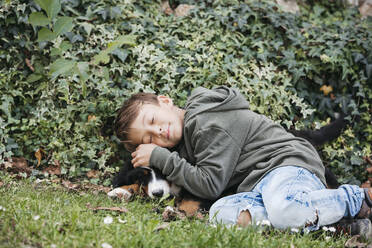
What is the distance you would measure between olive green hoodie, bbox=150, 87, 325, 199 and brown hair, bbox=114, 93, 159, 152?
339mm

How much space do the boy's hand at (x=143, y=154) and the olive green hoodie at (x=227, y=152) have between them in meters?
0.04

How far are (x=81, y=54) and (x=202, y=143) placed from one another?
205 centimetres

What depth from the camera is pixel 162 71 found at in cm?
439

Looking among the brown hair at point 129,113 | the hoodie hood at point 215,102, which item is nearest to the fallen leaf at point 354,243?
the hoodie hood at point 215,102

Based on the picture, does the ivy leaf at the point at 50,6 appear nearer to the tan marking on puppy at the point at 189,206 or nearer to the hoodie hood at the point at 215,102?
the hoodie hood at the point at 215,102

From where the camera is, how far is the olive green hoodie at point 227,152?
3002mm

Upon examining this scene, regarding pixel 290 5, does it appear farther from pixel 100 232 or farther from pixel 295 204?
pixel 100 232

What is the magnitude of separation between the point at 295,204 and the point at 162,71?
231cm

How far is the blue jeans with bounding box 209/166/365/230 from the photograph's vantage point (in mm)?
2615

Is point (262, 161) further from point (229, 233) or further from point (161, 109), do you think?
point (229, 233)

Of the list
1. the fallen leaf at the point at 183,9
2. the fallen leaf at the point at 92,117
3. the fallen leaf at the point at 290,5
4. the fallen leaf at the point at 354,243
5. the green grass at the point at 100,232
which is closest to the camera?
the green grass at the point at 100,232

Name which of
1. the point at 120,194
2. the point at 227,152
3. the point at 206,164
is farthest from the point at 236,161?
the point at 120,194

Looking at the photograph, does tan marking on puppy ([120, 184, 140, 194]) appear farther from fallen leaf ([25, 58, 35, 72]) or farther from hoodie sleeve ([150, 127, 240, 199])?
fallen leaf ([25, 58, 35, 72])

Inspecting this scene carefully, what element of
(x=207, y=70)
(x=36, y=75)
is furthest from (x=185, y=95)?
(x=36, y=75)
